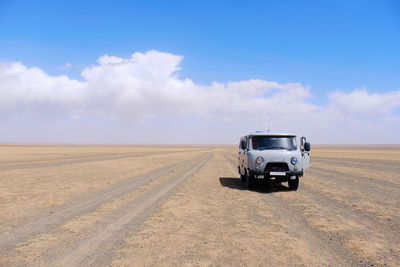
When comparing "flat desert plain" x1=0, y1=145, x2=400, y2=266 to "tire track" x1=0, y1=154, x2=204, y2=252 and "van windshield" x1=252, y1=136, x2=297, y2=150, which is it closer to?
"tire track" x1=0, y1=154, x2=204, y2=252

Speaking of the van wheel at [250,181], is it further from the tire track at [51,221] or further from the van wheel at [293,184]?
the tire track at [51,221]

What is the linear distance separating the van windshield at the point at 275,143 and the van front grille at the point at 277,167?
0.84 meters

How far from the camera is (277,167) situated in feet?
36.3

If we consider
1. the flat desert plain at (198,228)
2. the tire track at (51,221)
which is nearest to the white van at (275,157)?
the flat desert plain at (198,228)

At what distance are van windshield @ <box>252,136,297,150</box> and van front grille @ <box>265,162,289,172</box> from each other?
838 millimetres

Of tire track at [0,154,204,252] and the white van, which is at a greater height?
the white van

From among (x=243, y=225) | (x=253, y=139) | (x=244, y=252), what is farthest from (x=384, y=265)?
(x=253, y=139)

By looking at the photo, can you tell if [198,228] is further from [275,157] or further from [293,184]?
[293,184]

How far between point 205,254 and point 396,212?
21.0 feet

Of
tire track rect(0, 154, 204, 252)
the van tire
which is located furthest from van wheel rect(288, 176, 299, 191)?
tire track rect(0, 154, 204, 252)

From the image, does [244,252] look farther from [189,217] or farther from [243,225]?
[189,217]

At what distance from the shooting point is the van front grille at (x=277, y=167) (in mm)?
11016

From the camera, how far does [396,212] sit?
8.00 m

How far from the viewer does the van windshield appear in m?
11.7
